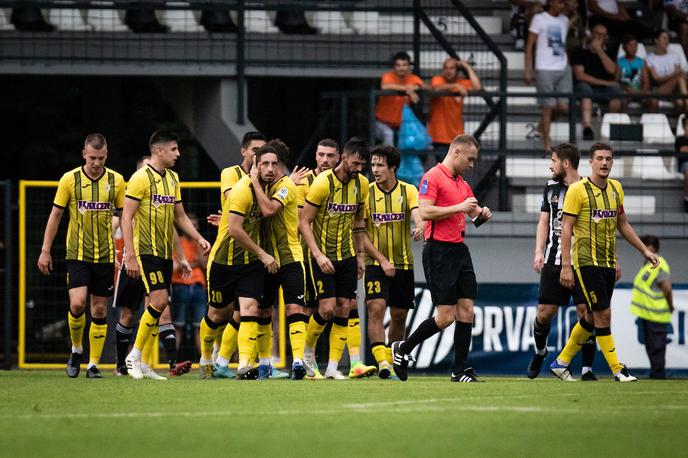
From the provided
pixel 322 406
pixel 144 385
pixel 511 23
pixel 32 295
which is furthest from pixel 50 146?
pixel 322 406

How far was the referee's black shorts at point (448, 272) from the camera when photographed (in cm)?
1312

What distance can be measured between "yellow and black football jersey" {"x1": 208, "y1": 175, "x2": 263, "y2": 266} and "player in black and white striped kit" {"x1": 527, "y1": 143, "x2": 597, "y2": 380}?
2.84 m

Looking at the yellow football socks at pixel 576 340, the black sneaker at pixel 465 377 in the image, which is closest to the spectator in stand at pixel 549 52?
the yellow football socks at pixel 576 340

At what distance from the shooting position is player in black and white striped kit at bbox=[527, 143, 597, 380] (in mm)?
14258

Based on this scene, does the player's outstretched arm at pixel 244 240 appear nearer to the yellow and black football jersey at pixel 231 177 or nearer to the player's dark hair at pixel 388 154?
the yellow and black football jersey at pixel 231 177

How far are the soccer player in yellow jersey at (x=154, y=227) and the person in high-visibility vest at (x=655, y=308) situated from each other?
5.98 m

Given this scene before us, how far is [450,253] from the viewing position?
13148 mm

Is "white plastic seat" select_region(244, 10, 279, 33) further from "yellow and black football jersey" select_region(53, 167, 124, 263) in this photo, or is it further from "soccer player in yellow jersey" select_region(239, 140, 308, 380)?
"soccer player in yellow jersey" select_region(239, 140, 308, 380)

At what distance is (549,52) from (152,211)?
8404mm

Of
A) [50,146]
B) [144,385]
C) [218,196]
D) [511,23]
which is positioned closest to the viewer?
[144,385]

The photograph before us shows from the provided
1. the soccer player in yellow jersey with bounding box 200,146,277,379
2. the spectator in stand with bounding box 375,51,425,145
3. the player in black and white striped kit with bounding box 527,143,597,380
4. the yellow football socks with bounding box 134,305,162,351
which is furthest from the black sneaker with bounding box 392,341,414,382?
the spectator in stand with bounding box 375,51,425,145

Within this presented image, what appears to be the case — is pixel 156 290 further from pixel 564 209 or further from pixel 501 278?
pixel 501 278

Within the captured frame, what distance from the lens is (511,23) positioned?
21.6 meters

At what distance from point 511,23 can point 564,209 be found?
841 cm
